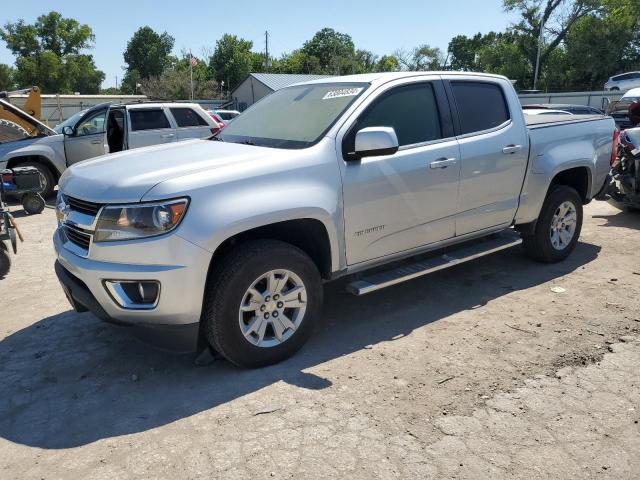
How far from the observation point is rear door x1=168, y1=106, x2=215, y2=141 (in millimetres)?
10656

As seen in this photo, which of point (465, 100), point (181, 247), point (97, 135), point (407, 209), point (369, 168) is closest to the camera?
point (181, 247)

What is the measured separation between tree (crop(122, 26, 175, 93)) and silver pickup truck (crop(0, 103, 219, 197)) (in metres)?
70.5

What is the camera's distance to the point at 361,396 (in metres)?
3.28

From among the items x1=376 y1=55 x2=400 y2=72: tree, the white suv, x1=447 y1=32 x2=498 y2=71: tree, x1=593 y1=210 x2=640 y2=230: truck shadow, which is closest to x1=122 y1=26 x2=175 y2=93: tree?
x1=376 y1=55 x2=400 y2=72: tree

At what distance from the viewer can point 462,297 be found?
491 centimetres

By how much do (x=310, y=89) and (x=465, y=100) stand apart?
1378 mm

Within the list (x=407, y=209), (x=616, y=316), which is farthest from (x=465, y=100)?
(x=616, y=316)

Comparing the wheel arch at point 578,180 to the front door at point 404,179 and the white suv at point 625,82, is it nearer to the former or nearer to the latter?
the front door at point 404,179

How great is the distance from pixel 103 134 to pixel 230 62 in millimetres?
59751

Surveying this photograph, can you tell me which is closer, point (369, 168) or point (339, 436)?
point (339, 436)

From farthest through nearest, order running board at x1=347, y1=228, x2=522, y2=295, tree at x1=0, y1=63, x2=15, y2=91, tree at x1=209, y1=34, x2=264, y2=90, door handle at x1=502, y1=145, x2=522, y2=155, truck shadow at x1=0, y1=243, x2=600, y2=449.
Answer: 1. tree at x1=209, y1=34, x2=264, y2=90
2. tree at x1=0, y1=63, x2=15, y2=91
3. door handle at x1=502, y1=145, x2=522, y2=155
4. running board at x1=347, y1=228, x2=522, y2=295
5. truck shadow at x1=0, y1=243, x2=600, y2=449

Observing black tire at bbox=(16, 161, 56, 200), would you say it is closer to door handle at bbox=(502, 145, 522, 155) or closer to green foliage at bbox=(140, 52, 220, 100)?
door handle at bbox=(502, 145, 522, 155)

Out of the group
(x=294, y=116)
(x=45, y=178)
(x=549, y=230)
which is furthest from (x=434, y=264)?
(x=45, y=178)

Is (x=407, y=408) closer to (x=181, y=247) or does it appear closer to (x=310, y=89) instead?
(x=181, y=247)
